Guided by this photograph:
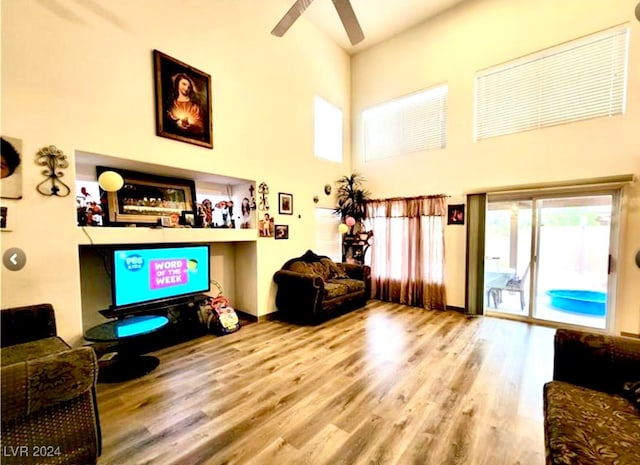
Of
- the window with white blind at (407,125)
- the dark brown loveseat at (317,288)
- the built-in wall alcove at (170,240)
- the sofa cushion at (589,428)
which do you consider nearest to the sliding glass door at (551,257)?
the window with white blind at (407,125)

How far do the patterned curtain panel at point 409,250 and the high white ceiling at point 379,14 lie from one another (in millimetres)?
3308

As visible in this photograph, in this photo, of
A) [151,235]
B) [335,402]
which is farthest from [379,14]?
[335,402]

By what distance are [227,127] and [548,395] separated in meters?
4.25

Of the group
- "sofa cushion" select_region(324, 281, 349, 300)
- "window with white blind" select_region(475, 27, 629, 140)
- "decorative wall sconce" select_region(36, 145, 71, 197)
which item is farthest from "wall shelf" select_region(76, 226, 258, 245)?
"window with white blind" select_region(475, 27, 629, 140)

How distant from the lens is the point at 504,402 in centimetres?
224

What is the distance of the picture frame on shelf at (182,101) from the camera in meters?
3.20

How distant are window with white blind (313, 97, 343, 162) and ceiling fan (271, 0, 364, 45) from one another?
7.75ft

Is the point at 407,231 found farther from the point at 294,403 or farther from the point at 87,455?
the point at 87,455

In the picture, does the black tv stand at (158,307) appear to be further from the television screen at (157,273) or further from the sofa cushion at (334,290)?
the sofa cushion at (334,290)

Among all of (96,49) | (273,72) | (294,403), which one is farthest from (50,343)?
(273,72)

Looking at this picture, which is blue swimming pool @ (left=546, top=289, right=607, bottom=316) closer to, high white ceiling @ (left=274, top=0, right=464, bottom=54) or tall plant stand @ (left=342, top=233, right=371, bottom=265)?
tall plant stand @ (left=342, top=233, right=371, bottom=265)

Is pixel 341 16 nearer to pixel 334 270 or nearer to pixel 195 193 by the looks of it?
pixel 195 193

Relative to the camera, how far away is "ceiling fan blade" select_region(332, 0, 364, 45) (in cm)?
263

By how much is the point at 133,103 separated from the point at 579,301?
251 inches
